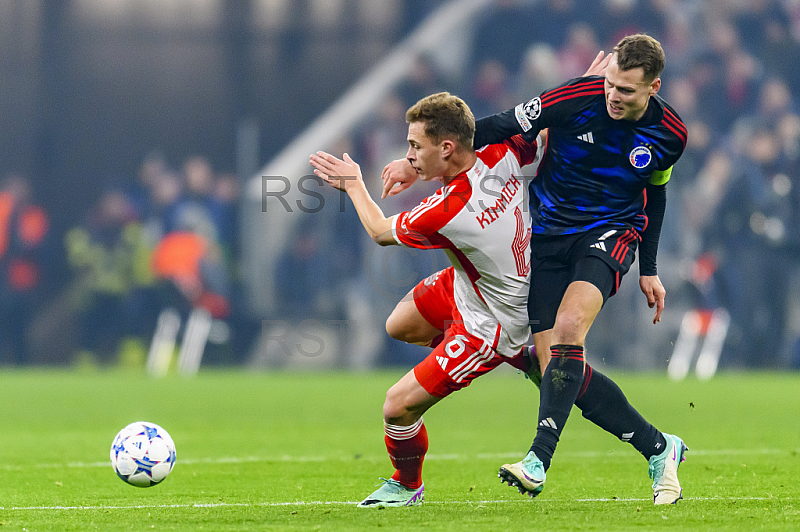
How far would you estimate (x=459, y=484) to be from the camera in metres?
5.20

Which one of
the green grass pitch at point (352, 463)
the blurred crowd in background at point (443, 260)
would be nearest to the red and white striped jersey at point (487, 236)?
the green grass pitch at point (352, 463)

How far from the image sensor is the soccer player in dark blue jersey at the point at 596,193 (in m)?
4.30

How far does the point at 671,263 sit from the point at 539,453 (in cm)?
1252

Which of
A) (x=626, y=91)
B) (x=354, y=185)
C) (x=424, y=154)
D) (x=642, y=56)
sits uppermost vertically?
(x=642, y=56)

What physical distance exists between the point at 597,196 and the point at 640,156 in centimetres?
26

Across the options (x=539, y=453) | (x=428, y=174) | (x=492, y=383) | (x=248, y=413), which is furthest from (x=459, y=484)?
(x=492, y=383)

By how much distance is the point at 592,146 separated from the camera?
174 inches

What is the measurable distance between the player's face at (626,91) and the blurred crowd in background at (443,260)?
1103cm

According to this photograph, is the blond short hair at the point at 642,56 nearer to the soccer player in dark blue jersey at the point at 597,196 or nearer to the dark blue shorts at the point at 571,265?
the soccer player in dark blue jersey at the point at 597,196

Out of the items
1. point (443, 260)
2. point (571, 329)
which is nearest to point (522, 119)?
point (571, 329)

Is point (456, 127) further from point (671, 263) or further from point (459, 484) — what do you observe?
point (671, 263)

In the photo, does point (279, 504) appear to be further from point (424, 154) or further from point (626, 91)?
point (626, 91)

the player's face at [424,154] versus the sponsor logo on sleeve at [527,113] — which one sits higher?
the sponsor logo on sleeve at [527,113]

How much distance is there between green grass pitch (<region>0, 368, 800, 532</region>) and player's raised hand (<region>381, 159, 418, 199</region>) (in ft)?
4.67
